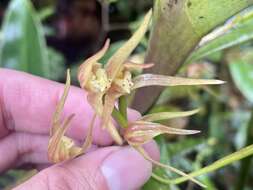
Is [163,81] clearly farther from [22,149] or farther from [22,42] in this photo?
[22,42]

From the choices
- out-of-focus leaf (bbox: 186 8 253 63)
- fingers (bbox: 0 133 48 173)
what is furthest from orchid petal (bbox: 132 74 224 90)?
fingers (bbox: 0 133 48 173)

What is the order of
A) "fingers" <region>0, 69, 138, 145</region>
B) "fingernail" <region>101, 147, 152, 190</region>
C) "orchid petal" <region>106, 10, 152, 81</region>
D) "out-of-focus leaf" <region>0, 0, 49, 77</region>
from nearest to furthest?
"orchid petal" <region>106, 10, 152, 81</region> < "fingernail" <region>101, 147, 152, 190</region> < "fingers" <region>0, 69, 138, 145</region> < "out-of-focus leaf" <region>0, 0, 49, 77</region>

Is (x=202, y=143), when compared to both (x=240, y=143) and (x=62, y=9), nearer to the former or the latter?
(x=240, y=143)

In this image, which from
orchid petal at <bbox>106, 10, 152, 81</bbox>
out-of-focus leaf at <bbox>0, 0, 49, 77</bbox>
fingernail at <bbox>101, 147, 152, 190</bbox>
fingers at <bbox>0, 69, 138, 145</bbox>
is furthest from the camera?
out-of-focus leaf at <bbox>0, 0, 49, 77</bbox>

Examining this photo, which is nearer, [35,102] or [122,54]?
[122,54]

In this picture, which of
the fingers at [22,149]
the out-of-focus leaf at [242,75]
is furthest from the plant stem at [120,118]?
the out-of-focus leaf at [242,75]

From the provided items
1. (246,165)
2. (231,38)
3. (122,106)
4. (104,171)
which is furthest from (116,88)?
(246,165)

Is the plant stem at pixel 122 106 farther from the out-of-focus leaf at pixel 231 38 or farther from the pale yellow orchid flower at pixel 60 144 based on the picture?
the out-of-focus leaf at pixel 231 38

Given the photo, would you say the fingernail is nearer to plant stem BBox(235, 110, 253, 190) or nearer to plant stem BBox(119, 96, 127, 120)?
plant stem BBox(119, 96, 127, 120)
